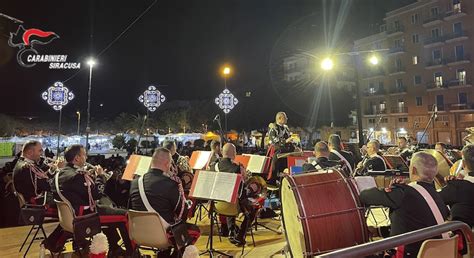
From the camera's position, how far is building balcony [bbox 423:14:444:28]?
1495 inches

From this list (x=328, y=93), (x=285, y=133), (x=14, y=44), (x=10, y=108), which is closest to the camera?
(x=285, y=133)

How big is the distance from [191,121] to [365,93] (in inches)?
948

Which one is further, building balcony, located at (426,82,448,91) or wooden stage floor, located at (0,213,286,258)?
building balcony, located at (426,82,448,91)

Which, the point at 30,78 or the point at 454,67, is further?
the point at 454,67

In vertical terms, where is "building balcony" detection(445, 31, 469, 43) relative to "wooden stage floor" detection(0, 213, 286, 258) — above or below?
above

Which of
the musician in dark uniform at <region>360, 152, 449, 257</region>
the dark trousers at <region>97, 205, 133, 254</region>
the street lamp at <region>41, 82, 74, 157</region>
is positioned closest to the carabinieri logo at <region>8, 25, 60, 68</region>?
the street lamp at <region>41, 82, 74, 157</region>

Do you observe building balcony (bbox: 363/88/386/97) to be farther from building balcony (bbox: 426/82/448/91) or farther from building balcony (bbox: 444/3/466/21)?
building balcony (bbox: 444/3/466/21)

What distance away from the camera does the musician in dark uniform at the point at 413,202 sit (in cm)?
326

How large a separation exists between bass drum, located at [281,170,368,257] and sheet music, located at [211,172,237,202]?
1272 mm

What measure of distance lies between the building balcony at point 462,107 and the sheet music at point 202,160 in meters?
35.5

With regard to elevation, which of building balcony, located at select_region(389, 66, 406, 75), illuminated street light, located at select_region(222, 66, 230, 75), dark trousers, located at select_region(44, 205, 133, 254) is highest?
building balcony, located at select_region(389, 66, 406, 75)

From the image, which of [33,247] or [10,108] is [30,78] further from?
[33,247]

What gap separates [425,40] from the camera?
40031 millimetres

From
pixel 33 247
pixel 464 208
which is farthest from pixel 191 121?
pixel 464 208
